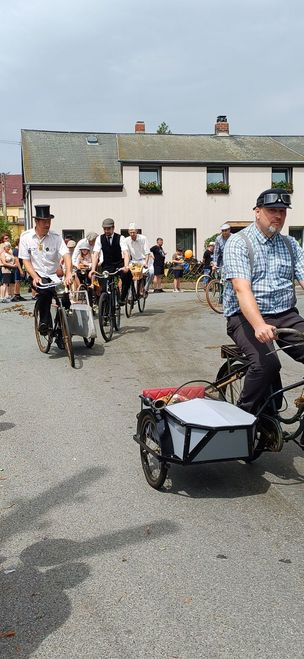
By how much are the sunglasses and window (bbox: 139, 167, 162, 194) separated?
32360 mm

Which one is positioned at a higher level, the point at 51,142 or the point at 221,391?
the point at 51,142

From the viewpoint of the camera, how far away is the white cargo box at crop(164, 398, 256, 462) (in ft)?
12.9

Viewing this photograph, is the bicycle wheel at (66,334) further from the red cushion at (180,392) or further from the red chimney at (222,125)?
the red chimney at (222,125)

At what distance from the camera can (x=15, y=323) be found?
13.5m

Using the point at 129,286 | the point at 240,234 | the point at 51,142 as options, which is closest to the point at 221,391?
the point at 240,234

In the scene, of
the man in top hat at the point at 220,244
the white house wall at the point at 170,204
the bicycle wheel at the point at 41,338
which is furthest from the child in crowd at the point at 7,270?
the white house wall at the point at 170,204

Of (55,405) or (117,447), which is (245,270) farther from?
(55,405)

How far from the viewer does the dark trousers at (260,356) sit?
426 centimetres

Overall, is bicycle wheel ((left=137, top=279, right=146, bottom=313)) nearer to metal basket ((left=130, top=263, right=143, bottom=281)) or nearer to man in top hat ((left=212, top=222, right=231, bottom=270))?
metal basket ((left=130, top=263, right=143, bottom=281))

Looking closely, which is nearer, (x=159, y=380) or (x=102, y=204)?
(x=159, y=380)

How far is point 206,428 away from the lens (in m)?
3.91

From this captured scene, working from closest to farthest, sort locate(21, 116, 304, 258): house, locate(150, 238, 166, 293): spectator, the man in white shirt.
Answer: the man in white shirt → locate(150, 238, 166, 293): spectator → locate(21, 116, 304, 258): house

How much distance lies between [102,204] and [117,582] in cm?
3358

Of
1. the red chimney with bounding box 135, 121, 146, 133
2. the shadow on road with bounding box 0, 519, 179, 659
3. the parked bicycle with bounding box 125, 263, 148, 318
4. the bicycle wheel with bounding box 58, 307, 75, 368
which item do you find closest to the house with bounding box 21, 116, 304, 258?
the red chimney with bounding box 135, 121, 146, 133
